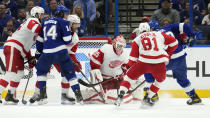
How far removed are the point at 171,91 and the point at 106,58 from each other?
1645mm

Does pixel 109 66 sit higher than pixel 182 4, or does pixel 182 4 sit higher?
pixel 182 4

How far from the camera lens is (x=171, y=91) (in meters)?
8.03

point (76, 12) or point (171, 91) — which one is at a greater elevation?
point (76, 12)

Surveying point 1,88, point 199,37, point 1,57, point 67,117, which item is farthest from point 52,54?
point 199,37

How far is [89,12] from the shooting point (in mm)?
8359

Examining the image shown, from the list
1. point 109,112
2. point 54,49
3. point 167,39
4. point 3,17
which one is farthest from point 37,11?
A: point 3,17

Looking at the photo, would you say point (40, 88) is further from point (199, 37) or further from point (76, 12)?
point (199, 37)

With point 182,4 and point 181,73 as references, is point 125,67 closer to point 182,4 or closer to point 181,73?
point 181,73

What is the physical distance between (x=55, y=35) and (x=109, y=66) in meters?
1.15

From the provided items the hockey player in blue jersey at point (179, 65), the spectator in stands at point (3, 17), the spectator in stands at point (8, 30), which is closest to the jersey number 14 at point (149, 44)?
the hockey player in blue jersey at point (179, 65)

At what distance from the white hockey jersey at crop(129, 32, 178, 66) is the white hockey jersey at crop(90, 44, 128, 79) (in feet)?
3.13

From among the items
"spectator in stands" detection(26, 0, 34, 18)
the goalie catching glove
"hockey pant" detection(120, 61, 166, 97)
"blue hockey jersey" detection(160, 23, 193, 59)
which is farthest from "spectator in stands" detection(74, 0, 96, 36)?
"hockey pant" detection(120, 61, 166, 97)

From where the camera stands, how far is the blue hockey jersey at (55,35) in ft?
19.6

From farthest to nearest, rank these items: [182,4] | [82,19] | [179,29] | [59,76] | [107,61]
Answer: [182,4]
[82,19]
[59,76]
[107,61]
[179,29]
